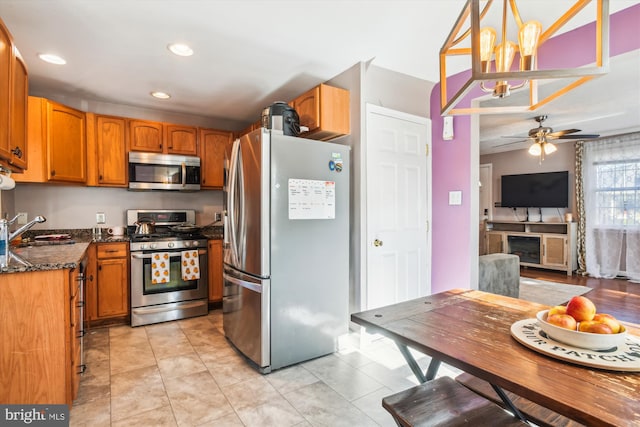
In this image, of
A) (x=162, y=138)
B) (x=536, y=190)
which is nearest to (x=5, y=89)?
(x=162, y=138)

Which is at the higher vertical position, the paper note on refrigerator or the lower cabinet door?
the paper note on refrigerator

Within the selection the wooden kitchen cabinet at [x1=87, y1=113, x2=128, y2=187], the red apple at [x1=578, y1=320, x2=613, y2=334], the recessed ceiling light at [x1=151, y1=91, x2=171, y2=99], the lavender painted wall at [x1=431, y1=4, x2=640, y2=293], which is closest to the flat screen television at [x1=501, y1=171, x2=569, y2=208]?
the lavender painted wall at [x1=431, y1=4, x2=640, y2=293]

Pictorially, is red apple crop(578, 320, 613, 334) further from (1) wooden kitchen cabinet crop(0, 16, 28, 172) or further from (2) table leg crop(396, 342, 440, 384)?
(1) wooden kitchen cabinet crop(0, 16, 28, 172)

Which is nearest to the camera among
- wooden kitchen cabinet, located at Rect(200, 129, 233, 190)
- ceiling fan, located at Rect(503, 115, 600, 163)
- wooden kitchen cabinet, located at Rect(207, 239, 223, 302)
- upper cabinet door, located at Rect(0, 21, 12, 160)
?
upper cabinet door, located at Rect(0, 21, 12, 160)

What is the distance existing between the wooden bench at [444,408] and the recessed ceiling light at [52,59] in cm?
342

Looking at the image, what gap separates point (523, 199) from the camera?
6664 mm

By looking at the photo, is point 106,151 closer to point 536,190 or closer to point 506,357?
point 506,357

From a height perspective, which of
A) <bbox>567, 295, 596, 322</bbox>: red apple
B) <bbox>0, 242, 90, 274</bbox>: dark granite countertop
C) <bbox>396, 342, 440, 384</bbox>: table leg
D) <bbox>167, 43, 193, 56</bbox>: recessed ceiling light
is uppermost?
<bbox>167, 43, 193, 56</bbox>: recessed ceiling light

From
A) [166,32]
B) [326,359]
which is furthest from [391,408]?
[166,32]

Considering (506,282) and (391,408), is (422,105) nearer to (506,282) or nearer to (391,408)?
(506,282)

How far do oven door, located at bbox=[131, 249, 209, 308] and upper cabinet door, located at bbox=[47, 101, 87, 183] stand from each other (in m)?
1.02

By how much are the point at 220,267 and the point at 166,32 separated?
2.51 m

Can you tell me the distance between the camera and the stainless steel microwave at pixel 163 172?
367 cm

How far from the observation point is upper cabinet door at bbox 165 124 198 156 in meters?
3.93
